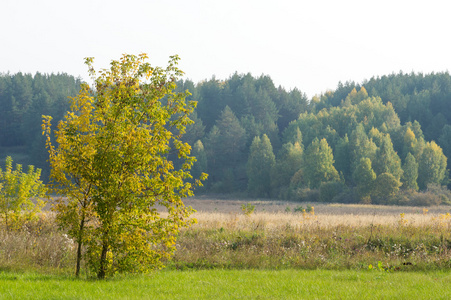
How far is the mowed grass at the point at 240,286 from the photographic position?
9352 millimetres

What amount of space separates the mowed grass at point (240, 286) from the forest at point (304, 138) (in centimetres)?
5276

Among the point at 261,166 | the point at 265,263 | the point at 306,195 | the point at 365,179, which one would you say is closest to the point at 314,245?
the point at 265,263

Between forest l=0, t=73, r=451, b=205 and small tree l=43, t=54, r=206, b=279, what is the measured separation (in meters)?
55.3

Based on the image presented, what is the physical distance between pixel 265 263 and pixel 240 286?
12.6 ft

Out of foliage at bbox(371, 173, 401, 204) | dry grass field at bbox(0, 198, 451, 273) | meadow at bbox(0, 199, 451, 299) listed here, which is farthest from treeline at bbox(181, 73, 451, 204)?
meadow at bbox(0, 199, 451, 299)

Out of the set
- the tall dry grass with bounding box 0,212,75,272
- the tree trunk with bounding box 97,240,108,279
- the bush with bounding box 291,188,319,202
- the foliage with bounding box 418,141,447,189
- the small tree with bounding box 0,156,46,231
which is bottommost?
the bush with bounding box 291,188,319,202

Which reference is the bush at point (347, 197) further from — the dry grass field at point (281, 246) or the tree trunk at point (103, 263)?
the tree trunk at point (103, 263)

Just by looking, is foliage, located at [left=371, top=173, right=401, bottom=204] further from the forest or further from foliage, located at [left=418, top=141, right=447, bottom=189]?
foliage, located at [left=418, top=141, right=447, bottom=189]

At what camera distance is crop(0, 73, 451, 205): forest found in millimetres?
68875

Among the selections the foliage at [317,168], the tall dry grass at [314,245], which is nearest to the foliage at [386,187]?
the foliage at [317,168]

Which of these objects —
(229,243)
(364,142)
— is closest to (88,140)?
(229,243)

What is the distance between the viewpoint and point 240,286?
10320 millimetres

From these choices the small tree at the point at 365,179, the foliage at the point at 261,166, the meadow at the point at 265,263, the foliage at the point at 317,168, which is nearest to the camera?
the meadow at the point at 265,263

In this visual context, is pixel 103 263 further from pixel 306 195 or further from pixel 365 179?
pixel 306 195
